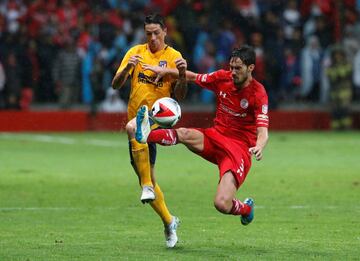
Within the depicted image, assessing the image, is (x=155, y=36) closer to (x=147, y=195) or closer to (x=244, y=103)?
(x=244, y=103)

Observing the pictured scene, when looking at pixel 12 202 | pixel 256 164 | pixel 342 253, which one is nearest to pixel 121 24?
pixel 256 164

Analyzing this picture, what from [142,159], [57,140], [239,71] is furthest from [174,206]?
[57,140]

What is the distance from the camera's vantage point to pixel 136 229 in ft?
39.2

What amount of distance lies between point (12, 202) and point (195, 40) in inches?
517

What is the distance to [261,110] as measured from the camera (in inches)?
409

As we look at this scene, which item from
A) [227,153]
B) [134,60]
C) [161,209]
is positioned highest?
[134,60]

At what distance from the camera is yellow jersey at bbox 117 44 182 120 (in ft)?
36.6

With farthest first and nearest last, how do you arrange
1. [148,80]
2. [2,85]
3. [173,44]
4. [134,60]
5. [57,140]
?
[2,85], [173,44], [57,140], [148,80], [134,60]

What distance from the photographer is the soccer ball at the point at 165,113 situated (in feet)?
34.0

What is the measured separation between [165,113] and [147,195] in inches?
32.5

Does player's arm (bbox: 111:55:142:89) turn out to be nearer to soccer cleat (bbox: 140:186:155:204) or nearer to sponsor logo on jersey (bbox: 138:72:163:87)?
sponsor logo on jersey (bbox: 138:72:163:87)

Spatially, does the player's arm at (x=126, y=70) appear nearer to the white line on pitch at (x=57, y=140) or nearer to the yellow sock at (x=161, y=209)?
the yellow sock at (x=161, y=209)

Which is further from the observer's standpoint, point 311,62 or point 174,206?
point 311,62

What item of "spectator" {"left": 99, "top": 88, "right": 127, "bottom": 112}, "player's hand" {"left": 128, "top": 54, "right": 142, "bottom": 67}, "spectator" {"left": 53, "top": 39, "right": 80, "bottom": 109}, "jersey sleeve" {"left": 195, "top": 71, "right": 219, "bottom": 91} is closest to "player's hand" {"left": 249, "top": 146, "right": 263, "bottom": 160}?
"jersey sleeve" {"left": 195, "top": 71, "right": 219, "bottom": 91}
